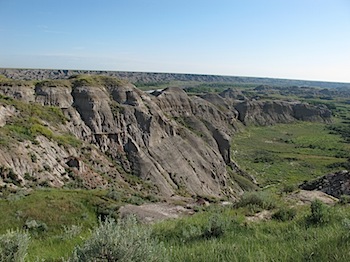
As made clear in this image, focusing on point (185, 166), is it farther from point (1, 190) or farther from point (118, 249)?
point (118, 249)

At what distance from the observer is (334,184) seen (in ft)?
64.8

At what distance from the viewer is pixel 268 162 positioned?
75.6 meters

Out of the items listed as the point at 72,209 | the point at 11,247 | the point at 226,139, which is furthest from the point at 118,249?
the point at 226,139

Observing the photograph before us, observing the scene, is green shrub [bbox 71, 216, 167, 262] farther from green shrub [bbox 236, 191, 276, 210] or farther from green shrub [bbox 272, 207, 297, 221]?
green shrub [bbox 236, 191, 276, 210]

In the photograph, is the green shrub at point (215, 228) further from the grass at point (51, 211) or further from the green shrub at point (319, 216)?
the grass at point (51, 211)

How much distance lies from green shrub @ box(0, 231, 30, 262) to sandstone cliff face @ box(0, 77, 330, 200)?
19027mm

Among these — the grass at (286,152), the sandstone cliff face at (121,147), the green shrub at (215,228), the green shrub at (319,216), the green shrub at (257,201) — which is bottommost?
the grass at (286,152)

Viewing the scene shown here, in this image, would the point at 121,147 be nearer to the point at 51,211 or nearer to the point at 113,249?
the point at 51,211

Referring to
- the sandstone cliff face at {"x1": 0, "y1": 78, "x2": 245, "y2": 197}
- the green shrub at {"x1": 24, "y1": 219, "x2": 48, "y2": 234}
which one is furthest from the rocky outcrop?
the sandstone cliff face at {"x1": 0, "y1": 78, "x2": 245, "y2": 197}

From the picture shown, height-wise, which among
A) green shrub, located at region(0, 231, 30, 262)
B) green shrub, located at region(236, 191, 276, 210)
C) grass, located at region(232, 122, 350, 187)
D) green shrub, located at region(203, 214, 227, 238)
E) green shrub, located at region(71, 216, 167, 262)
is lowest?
grass, located at region(232, 122, 350, 187)

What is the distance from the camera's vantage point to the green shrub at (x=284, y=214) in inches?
327

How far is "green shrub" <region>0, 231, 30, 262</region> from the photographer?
15.2 feet

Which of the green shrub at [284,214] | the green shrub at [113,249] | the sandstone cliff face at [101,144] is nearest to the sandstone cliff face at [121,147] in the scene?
the sandstone cliff face at [101,144]

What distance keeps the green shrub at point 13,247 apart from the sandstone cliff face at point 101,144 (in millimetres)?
19027
